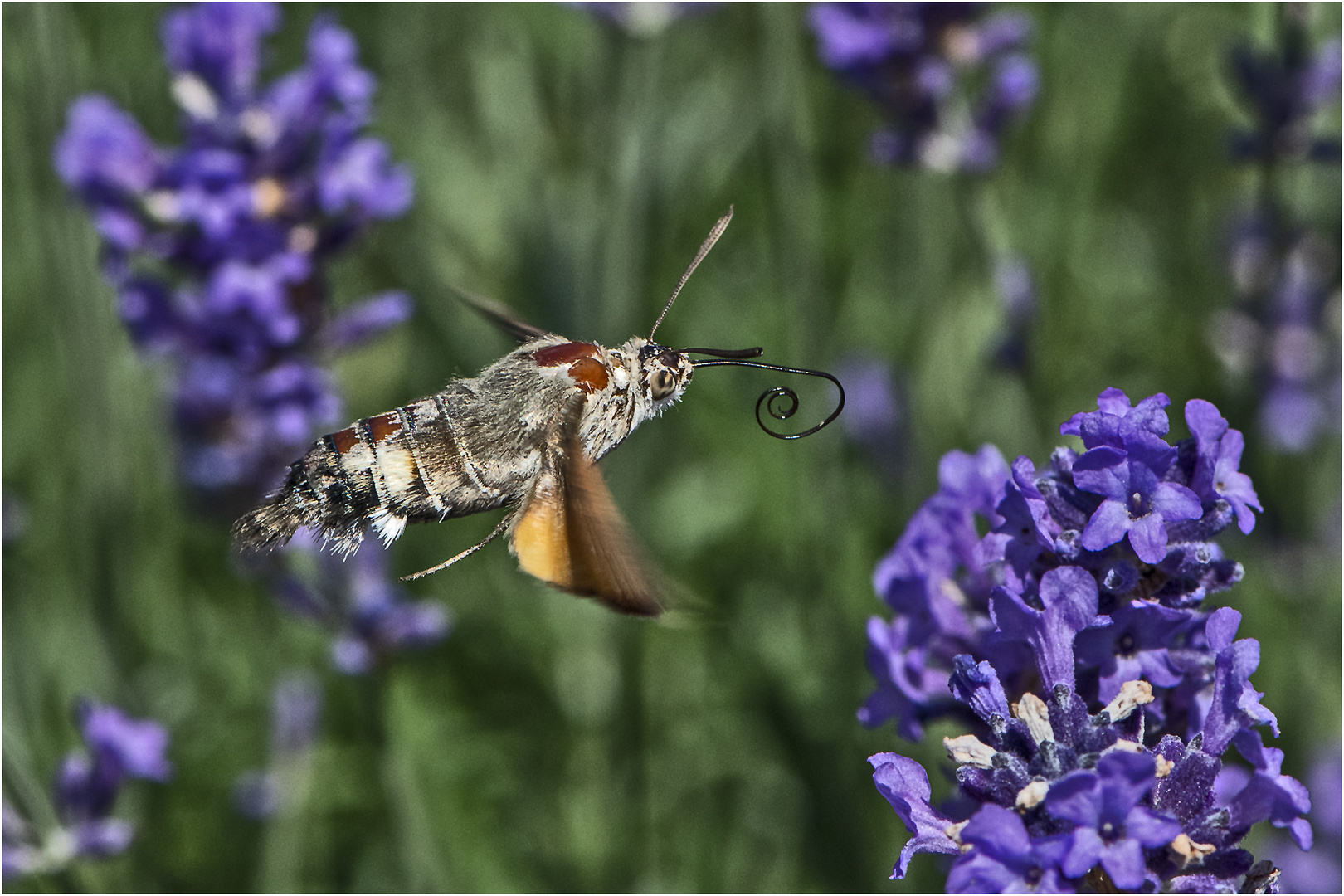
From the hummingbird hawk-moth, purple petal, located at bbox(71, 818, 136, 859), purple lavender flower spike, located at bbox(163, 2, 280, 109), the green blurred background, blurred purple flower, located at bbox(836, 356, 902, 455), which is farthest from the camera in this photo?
blurred purple flower, located at bbox(836, 356, 902, 455)

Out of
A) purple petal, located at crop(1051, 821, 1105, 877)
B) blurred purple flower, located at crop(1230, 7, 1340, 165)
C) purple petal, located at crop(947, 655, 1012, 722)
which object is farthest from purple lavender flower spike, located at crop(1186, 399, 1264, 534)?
blurred purple flower, located at crop(1230, 7, 1340, 165)

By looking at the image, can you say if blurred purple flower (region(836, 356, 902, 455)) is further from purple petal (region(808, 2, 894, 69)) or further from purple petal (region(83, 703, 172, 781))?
purple petal (region(83, 703, 172, 781))

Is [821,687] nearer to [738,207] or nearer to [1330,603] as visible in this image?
[1330,603]

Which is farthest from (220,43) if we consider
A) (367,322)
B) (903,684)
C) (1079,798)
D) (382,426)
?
(1079,798)

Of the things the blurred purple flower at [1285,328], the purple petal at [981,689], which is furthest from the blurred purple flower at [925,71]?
the purple petal at [981,689]

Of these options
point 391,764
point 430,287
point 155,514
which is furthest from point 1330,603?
point 155,514

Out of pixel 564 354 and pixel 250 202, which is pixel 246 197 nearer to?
pixel 250 202
